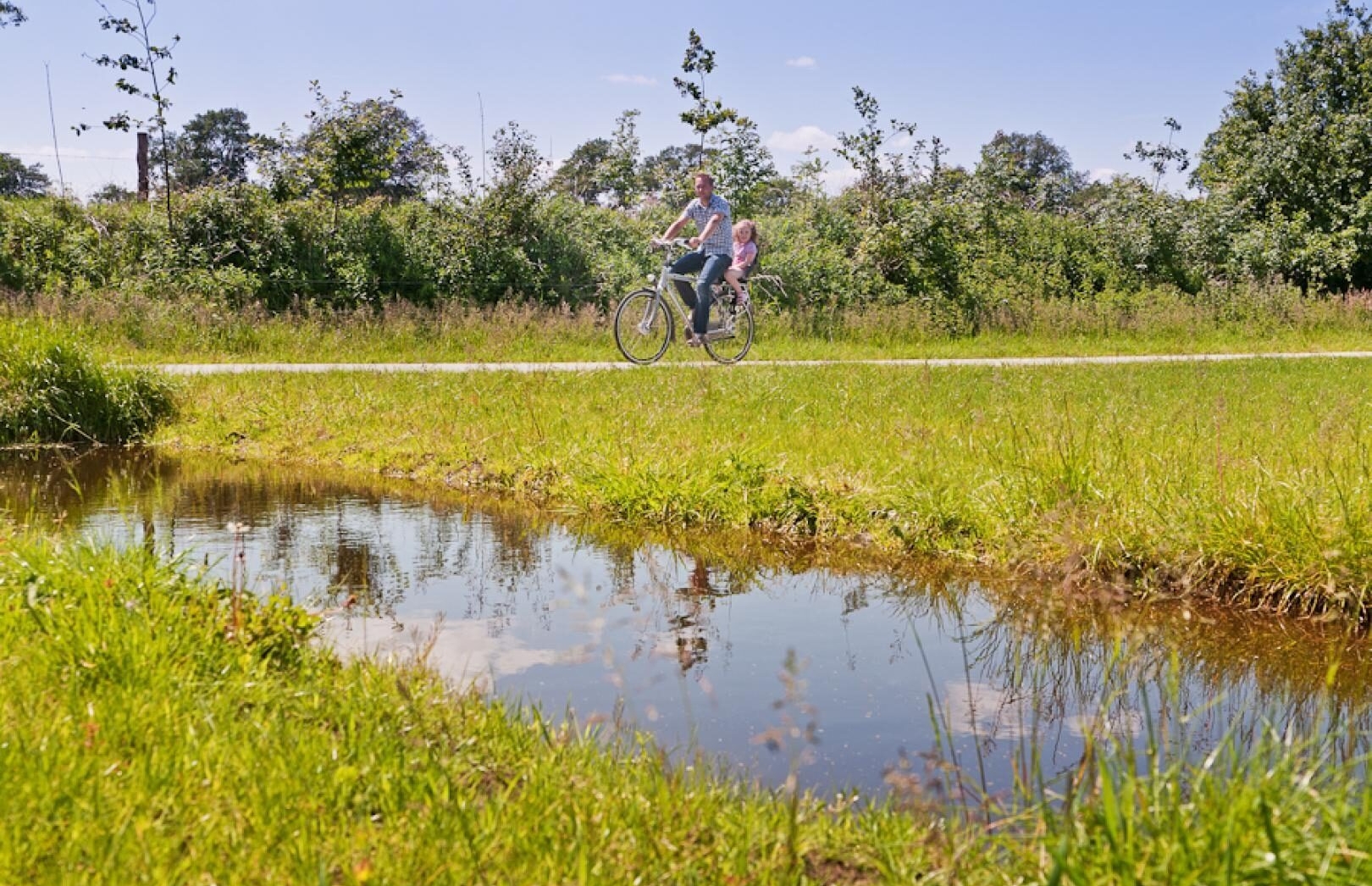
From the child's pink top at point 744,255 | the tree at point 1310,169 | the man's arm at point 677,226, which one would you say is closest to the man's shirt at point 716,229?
the man's arm at point 677,226

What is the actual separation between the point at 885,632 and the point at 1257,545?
193 centimetres

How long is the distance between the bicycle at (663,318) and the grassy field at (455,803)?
35.4 feet

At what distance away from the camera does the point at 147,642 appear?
428cm

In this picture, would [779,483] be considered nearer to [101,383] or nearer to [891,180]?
[101,383]

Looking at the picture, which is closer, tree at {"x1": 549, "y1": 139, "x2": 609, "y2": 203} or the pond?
the pond

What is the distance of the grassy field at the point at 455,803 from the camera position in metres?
2.88

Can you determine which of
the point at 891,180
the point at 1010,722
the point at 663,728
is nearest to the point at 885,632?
the point at 1010,722

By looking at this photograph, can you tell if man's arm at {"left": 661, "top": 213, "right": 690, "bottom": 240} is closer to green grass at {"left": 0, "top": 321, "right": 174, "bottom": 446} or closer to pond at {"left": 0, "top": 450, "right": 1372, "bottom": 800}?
green grass at {"left": 0, "top": 321, "right": 174, "bottom": 446}

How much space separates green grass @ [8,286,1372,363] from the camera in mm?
16859

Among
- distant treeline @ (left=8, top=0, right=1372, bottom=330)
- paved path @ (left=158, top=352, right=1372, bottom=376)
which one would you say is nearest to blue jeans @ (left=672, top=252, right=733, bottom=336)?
paved path @ (left=158, top=352, right=1372, bottom=376)

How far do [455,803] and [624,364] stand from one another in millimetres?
11694

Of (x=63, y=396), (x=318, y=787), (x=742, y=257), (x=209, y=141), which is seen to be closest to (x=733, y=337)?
(x=742, y=257)

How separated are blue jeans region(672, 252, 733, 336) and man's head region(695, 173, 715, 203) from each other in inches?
25.6

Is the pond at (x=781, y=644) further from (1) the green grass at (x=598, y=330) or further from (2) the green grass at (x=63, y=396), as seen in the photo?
(1) the green grass at (x=598, y=330)
